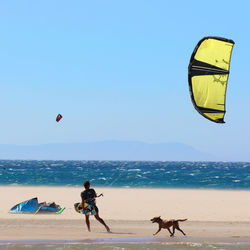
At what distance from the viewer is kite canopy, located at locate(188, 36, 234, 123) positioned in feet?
39.0

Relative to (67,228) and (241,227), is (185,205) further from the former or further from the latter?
(67,228)

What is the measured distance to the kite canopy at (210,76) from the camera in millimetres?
11875

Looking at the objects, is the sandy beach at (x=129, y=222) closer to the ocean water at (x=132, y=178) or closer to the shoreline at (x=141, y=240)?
the shoreline at (x=141, y=240)

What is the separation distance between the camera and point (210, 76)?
1209 centimetres

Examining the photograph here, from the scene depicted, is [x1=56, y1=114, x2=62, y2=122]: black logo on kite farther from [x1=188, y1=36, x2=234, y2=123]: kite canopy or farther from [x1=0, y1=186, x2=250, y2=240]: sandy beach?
[x1=188, y1=36, x2=234, y2=123]: kite canopy

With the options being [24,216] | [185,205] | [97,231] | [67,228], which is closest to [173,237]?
[97,231]

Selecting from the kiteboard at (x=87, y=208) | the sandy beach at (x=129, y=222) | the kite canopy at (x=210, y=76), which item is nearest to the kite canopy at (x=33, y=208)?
the sandy beach at (x=129, y=222)

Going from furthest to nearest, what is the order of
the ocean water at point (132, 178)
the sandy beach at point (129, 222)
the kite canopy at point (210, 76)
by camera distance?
1. the ocean water at point (132, 178)
2. the sandy beach at point (129, 222)
3. the kite canopy at point (210, 76)

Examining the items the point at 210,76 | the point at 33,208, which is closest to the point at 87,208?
the point at 210,76

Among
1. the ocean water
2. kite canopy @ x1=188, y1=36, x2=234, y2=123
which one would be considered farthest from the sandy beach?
kite canopy @ x1=188, y1=36, x2=234, y2=123

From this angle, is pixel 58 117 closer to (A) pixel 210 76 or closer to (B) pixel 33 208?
(A) pixel 210 76

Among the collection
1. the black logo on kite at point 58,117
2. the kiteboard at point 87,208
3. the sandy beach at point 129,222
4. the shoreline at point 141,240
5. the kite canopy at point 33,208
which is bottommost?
the shoreline at point 141,240

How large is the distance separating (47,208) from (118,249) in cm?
790

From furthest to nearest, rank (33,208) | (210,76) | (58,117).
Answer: (33,208)
(58,117)
(210,76)
